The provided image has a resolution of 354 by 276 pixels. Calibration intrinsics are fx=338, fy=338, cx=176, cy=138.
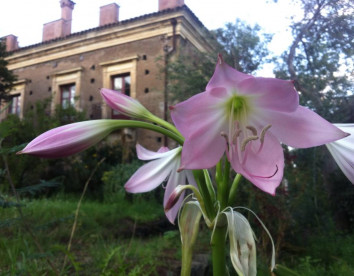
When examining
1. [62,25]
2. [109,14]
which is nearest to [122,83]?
[109,14]

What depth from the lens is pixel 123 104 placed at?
0.72 m

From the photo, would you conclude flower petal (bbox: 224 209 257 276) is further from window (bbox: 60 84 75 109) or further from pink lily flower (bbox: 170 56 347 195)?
window (bbox: 60 84 75 109)

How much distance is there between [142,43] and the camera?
1349cm

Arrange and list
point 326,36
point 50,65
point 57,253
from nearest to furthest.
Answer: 1. point 57,253
2. point 326,36
3. point 50,65

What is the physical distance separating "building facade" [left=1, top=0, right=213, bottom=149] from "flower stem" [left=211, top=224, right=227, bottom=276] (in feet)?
36.7

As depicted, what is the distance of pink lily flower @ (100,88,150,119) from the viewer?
0.69 m

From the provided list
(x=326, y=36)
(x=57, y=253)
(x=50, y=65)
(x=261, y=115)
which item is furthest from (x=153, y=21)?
(x=261, y=115)

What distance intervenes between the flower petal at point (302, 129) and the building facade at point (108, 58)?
36.8 feet

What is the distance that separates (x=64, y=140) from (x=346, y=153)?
531 mm

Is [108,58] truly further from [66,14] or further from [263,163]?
[263,163]

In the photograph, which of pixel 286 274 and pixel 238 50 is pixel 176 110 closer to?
pixel 286 274

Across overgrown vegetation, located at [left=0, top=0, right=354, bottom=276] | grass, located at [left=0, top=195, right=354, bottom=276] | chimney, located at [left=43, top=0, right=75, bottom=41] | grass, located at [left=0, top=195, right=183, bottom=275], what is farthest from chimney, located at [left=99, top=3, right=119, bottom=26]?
grass, located at [left=0, top=195, right=354, bottom=276]

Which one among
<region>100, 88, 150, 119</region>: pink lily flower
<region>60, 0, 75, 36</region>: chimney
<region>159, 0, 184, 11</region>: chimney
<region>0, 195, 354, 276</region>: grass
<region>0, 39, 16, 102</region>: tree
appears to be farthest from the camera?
<region>60, 0, 75, 36</region>: chimney

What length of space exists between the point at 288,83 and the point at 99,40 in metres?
14.9
